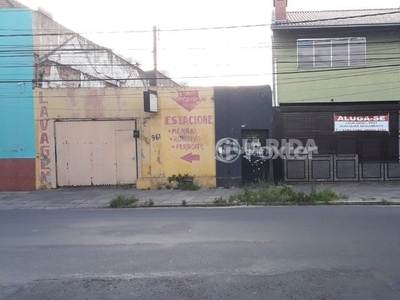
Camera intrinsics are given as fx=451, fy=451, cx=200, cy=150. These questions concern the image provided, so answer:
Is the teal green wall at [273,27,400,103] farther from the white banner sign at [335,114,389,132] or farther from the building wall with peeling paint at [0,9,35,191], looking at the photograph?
the building wall with peeling paint at [0,9,35,191]

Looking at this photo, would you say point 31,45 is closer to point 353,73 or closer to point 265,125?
point 265,125

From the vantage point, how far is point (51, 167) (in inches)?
744

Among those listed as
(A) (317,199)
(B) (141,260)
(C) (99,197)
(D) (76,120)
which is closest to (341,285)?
(B) (141,260)

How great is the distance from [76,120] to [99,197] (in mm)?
4210

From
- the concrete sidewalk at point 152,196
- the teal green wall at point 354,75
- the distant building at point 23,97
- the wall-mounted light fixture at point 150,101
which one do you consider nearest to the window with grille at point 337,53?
the teal green wall at point 354,75

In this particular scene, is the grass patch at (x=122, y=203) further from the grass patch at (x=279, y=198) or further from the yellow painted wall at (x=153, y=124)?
the yellow painted wall at (x=153, y=124)

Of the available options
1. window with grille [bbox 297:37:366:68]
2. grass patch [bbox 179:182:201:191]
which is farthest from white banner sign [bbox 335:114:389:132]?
window with grille [bbox 297:37:366:68]

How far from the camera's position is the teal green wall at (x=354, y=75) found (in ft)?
79.0

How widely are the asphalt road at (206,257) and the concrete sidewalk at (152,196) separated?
313cm

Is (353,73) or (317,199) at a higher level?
(353,73)

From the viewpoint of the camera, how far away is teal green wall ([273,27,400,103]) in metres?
24.1

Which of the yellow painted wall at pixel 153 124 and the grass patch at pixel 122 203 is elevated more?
the yellow painted wall at pixel 153 124

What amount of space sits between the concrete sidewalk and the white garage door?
0.67 m

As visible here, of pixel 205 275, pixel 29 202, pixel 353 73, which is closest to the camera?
pixel 205 275
